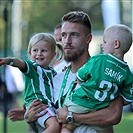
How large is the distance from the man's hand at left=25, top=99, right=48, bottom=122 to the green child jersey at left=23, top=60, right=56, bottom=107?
9 centimetres

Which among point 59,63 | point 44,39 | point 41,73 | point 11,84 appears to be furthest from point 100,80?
point 11,84

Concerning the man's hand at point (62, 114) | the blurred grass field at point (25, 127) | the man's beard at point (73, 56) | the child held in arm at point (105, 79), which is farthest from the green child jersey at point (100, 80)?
the blurred grass field at point (25, 127)

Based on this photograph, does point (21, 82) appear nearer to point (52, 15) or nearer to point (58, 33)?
point (58, 33)

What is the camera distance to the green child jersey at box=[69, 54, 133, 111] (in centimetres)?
494

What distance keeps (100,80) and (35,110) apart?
0.83 metres

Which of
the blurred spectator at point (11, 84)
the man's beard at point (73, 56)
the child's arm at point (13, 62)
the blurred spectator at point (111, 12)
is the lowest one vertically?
the blurred spectator at point (11, 84)

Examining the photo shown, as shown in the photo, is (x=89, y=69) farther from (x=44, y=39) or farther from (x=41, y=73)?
(x=44, y=39)

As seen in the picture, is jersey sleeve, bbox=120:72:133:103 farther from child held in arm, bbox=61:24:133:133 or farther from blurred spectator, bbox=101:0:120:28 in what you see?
blurred spectator, bbox=101:0:120:28

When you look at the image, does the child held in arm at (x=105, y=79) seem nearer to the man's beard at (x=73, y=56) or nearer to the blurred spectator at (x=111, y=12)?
the man's beard at (x=73, y=56)

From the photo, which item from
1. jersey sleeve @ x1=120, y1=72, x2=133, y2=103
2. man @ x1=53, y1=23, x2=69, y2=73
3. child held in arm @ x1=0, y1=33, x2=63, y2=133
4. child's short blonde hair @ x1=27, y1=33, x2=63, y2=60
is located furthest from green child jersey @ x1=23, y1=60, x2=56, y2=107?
man @ x1=53, y1=23, x2=69, y2=73

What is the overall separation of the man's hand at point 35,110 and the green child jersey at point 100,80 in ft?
1.78

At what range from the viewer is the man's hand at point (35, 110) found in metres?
5.51

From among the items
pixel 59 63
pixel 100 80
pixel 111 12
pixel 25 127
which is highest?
pixel 100 80

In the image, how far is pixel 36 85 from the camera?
18.6 ft
